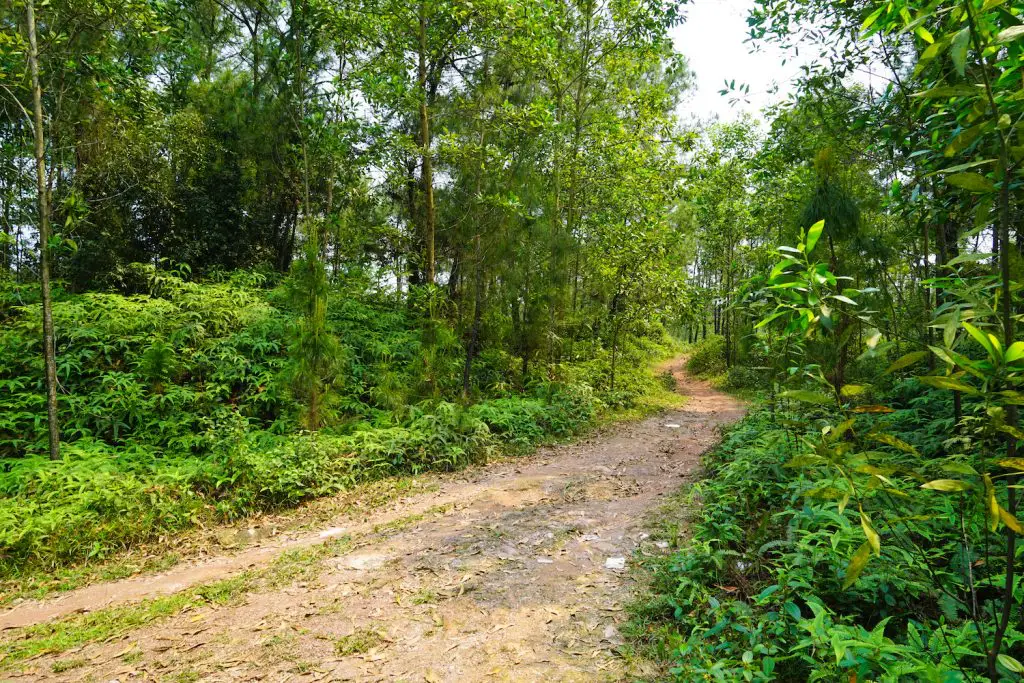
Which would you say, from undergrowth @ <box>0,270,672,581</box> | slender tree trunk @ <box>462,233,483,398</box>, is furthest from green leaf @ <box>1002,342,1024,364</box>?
slender tree trunk @ <box>462,233,483,398</box>

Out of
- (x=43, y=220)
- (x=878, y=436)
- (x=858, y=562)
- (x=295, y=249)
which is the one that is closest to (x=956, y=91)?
(x=878, y=436)

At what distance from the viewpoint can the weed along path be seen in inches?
123

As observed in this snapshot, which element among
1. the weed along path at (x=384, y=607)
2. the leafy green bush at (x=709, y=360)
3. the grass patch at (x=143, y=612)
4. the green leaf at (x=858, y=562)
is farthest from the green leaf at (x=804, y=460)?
the leafy green bush at (x=709, y=360)

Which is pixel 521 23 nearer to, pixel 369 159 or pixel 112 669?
pixel 369 159

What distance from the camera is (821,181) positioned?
575 centimetres

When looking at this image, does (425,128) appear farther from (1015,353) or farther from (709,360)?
(709,360)

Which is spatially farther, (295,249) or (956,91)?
(295,249)

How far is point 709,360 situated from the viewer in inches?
893

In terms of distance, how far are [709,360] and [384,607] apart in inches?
847

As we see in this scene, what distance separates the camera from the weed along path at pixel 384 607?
312 centimetres

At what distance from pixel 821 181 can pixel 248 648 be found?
7.14 m

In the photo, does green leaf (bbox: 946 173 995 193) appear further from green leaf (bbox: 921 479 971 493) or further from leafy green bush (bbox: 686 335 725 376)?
leafy green bush (bbox: 686 335 725 376)

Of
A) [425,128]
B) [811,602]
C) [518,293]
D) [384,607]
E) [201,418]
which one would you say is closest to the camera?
[811,602]

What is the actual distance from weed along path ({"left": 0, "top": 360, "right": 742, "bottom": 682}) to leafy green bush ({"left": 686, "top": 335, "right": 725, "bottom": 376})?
17.4 metres
